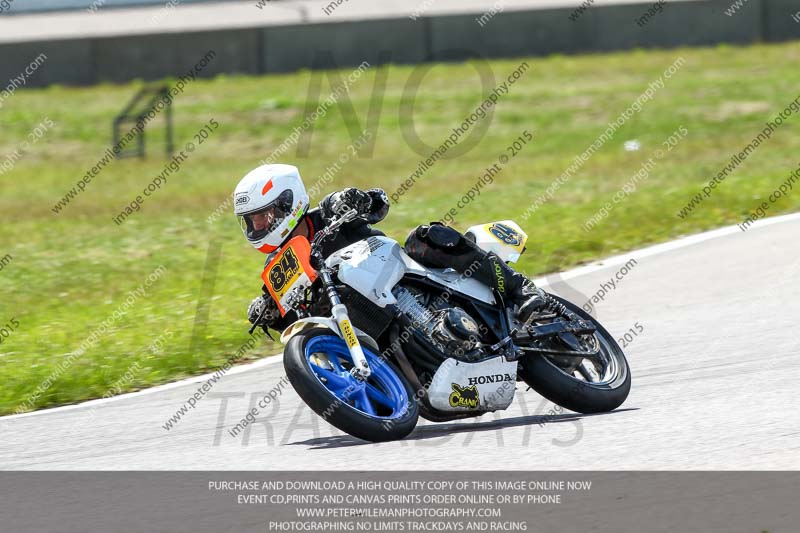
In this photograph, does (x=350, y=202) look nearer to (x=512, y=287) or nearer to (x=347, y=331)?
(x=347, y=331)

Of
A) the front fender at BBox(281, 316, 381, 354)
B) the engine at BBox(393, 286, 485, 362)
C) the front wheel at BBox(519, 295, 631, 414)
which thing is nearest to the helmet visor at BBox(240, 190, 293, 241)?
the front fender at BBox(281, 316, 381, 354)

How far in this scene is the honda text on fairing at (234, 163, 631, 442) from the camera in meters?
7.09

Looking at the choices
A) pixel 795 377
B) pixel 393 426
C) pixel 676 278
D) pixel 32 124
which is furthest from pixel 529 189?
pixel 32 124

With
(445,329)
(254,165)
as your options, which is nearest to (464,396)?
(445,329)

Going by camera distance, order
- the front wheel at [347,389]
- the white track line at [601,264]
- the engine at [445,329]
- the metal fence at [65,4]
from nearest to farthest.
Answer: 1. the front wheel at [347,389]
2. the engine at [445,329]
3. the white track line at [601,264]
4. the metal fence at [65,4]

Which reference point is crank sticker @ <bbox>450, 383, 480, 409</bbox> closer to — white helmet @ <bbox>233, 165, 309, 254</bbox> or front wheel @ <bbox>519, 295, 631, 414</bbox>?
front wheel @ <bbox>519, 295, 631, 414</bbox>

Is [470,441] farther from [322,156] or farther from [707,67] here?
[707,67]

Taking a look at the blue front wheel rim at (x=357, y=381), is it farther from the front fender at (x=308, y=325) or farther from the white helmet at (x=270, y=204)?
the white helmet at (x=270, y=204)

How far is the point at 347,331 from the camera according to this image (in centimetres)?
705

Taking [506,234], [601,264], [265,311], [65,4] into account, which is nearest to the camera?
[265,311]

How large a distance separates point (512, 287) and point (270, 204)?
63.2 inches

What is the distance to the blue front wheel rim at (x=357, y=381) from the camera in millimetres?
7047

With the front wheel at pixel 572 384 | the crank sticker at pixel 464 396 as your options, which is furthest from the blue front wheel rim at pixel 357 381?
the front wheel at pixel 572 384
